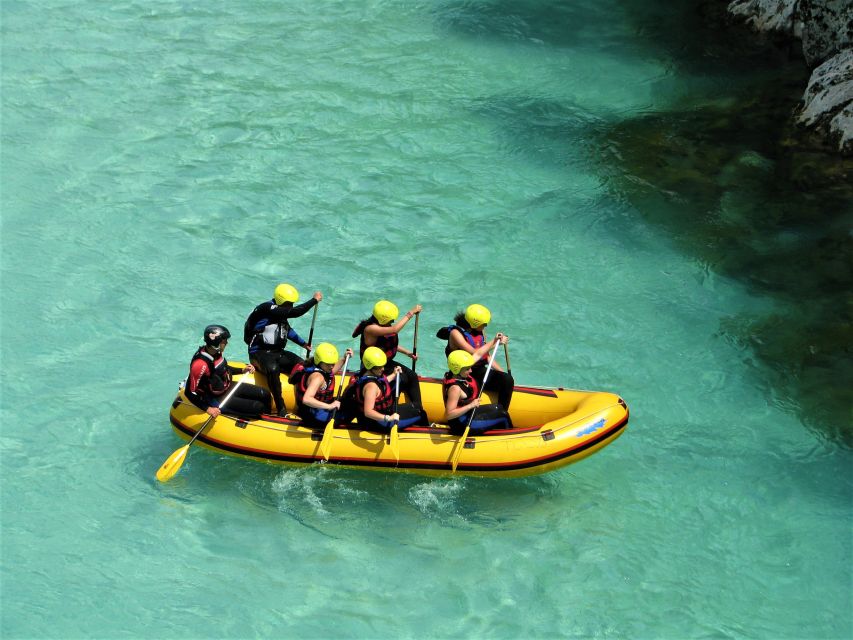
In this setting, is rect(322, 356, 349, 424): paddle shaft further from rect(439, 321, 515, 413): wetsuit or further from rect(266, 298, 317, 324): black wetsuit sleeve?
rect(439, 321, 515, 413): wetsuit

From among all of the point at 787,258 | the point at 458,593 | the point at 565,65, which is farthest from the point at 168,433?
the point at 565,65

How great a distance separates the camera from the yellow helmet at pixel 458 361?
8.84 m

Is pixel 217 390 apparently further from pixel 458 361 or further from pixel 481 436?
pixel 481 436

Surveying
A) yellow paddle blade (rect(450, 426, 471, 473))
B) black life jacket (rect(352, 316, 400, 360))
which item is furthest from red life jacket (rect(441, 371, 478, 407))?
black life jacket (rect(352, 316, 400, 360))

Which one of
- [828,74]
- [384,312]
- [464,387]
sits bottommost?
[464,387]

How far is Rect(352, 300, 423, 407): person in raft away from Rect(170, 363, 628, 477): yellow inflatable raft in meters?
0.45

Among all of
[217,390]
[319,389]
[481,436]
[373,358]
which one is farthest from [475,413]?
[217,390]

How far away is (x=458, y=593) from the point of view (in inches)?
332

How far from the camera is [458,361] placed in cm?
886

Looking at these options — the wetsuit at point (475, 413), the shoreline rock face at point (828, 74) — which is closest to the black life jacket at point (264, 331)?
the wetsuit at point (475, 413)

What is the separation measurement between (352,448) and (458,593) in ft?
5.09

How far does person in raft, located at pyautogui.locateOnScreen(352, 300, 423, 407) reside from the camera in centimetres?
932

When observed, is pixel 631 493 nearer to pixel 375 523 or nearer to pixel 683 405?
pixel 683 405

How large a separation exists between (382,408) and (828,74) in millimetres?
9812
